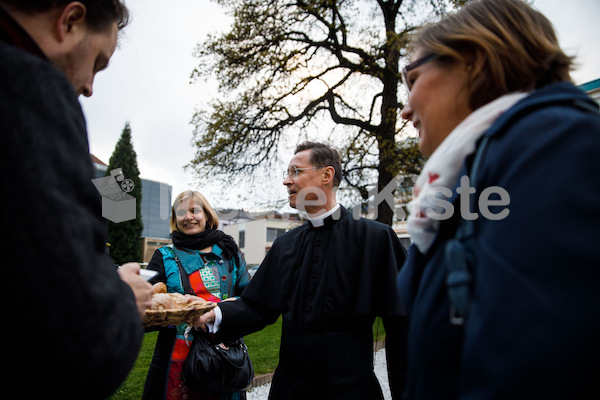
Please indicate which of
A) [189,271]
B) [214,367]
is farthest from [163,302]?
[189,271]

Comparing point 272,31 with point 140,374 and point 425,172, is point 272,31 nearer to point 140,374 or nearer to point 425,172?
point 140,374

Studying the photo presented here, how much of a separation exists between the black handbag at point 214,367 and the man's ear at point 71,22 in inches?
93.0

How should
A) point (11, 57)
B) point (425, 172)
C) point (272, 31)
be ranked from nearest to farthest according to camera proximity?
point (11, 57), point (425, 172), point (272, 31)

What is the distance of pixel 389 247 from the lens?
2740 millimetres

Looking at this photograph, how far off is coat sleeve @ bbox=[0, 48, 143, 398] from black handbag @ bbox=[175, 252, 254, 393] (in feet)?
7.47

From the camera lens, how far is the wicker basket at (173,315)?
2.14 meters

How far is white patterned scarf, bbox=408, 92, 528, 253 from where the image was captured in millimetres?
1002

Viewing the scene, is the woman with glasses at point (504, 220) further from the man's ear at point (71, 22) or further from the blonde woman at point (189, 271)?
the blonde woman at point (189, 271)

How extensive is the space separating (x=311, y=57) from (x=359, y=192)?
13.9 ft

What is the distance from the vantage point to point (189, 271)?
363 centimetres

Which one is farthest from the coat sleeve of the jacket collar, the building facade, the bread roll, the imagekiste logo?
the building facade

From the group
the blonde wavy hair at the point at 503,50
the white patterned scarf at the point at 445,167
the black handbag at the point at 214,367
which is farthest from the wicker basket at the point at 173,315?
the blonde wavy hair at the point at 503,50

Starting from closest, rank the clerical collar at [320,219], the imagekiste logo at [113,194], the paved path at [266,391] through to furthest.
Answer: the imagekiste logo at [113,194], the clerical collar at [320,219], the paved path at [266,391]

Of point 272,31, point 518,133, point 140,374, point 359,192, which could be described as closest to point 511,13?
point 518,133
